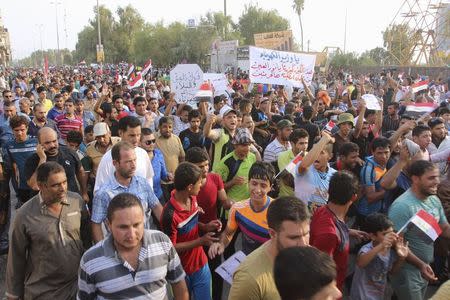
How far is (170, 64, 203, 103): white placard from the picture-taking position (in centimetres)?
960

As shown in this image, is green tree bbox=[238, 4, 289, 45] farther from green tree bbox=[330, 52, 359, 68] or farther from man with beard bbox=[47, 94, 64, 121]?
man with beard bbox=[47, 94, 64, 121]

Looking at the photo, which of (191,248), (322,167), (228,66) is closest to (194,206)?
(191,248)

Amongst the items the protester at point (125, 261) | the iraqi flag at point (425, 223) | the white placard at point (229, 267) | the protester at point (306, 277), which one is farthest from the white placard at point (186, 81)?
the protester at point (306, 277)

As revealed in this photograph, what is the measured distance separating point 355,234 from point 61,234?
2.38 m

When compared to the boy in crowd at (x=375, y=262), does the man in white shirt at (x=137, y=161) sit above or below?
above

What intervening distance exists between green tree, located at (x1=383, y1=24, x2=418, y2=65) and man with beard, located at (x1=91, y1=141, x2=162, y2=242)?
161 ft

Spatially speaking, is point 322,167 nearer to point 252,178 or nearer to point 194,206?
point 252,178


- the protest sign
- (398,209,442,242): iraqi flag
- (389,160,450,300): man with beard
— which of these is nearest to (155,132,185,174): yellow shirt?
(389,160,450,300): man with beard

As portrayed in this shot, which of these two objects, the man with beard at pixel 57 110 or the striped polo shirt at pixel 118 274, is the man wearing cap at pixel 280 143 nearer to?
the striped polo shirt at pixel 118 274

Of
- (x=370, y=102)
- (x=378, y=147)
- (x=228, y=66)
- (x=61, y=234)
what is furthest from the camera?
(x=228, y=66)

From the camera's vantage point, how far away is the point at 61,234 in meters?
3.11

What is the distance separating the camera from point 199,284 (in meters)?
3.58

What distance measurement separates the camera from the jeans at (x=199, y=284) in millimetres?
3564

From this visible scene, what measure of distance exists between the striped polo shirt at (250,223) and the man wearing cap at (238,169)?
1.08m
